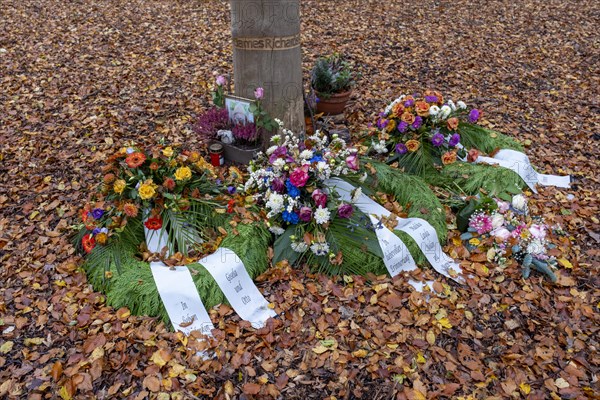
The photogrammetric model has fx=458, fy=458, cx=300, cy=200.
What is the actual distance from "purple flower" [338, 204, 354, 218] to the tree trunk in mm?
1288

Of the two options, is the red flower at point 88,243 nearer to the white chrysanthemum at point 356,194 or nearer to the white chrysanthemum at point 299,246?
the white chrysanthemum at point 299,246

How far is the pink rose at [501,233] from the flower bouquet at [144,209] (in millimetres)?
2053

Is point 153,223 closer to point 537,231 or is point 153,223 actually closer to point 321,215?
point 321,215

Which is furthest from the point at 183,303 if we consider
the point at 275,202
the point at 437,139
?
the point at 437,139

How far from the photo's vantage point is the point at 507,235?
3.35 meters

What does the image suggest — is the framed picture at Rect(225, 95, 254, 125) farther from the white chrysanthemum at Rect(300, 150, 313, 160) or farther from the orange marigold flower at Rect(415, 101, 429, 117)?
the orange marigold flower at Rect(415, 101, 429, 117)

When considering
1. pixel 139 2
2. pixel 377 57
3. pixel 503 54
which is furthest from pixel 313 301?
pixel 139 2

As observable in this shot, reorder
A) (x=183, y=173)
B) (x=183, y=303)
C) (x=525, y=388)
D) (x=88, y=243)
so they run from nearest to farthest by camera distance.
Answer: (x=525, y=388)
(x=183, y=303)
(x=88, y=243)
(x=183, y=173)

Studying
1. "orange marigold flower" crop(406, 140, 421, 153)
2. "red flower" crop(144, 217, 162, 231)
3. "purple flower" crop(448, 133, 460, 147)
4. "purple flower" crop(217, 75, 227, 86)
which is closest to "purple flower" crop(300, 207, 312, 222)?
"red flower" crop(144, 217, 162, 231)

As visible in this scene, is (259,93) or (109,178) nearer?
(109,178)

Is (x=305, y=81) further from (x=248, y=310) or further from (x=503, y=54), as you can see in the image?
(x=248, y=310)

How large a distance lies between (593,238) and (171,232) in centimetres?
323

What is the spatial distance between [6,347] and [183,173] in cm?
146

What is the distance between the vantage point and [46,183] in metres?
3.94
